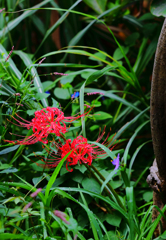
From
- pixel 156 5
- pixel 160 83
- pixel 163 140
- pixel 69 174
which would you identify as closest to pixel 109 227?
pixel 69 174

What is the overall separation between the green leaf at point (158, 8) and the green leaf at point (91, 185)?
70 cm

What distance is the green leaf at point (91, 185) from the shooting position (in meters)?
0.68

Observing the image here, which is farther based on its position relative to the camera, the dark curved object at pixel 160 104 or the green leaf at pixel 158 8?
the green leaf at pixel 158 8

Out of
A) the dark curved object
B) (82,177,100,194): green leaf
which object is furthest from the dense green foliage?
the dark curved object

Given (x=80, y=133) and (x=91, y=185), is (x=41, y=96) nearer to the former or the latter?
(x=80, y=133)

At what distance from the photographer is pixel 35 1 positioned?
153 cm

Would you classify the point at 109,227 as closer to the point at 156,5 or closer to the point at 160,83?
the point at 160,83

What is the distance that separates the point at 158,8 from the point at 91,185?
2.54ft

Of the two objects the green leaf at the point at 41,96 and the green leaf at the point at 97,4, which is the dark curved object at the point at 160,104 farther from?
the green leaf at the point at 97,4

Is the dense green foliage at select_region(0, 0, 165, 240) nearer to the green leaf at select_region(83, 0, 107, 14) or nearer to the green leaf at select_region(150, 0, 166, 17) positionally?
the green leaf at select_region(83, 0, 107, 14)

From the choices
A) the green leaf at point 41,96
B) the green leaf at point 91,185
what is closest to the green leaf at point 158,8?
the green leaf at point 41,96

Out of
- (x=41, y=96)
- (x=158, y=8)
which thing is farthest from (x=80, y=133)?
(x=158, y=8)

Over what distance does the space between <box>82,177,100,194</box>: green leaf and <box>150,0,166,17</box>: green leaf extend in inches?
27.7

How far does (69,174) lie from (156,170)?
0.29 metres
